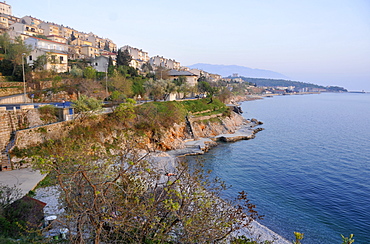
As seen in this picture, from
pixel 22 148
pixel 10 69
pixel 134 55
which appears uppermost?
pixel 134 55

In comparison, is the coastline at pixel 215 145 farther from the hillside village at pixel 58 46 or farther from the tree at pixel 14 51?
the hillside village at pixel 58 46

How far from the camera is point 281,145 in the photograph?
131 ft

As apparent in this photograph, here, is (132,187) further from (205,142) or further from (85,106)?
(205,142)

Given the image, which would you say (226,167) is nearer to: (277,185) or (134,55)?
(277,185)

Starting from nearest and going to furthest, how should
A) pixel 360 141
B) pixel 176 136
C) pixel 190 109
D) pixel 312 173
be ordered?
pixel 312 173, pixel 176 136, pixel 360 141, pixel 190 109

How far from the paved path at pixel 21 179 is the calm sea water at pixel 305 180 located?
52.3 feet

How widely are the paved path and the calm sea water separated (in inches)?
628

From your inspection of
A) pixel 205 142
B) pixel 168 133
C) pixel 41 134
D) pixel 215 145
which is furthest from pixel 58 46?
pixel 215 145

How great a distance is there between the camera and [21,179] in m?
19.4

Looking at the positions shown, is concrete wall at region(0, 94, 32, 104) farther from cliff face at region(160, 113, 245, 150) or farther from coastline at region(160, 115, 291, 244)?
coastline at region(160, 115, 291, 244)

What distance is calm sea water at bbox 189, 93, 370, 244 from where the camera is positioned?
17734mm

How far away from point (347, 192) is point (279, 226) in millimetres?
9680

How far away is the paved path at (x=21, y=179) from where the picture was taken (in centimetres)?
1809

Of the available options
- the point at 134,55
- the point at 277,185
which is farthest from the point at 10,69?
the point at 134,55
